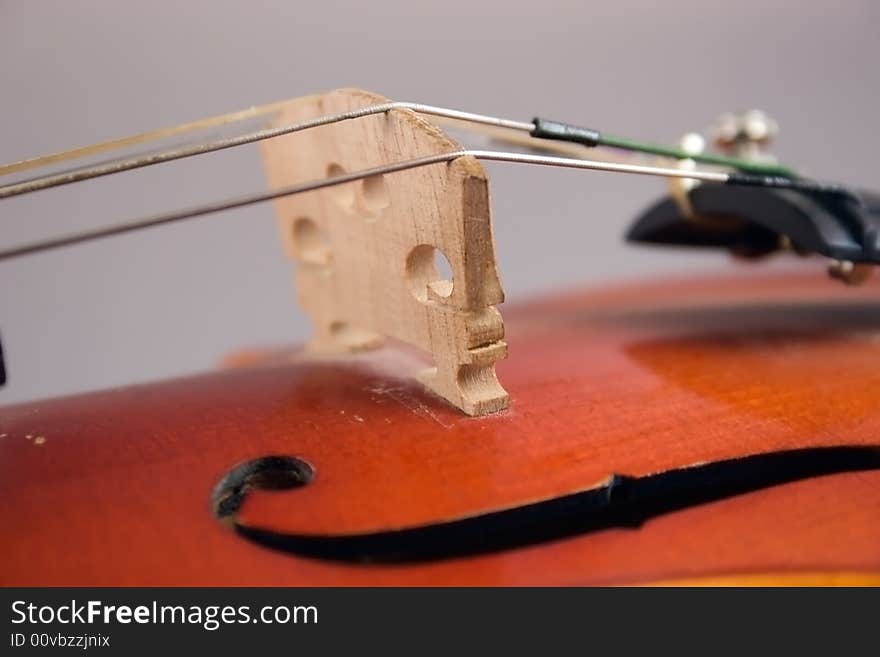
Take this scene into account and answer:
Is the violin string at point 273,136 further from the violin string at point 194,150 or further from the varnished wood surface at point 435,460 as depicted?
the varnished wood surface at point 435,460

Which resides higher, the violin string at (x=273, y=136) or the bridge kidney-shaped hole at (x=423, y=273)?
the violin string at (x=273, y=136)

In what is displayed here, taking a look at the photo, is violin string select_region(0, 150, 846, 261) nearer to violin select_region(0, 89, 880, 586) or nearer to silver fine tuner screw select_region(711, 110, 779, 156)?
violin select_region(0, 89, 880, 586)

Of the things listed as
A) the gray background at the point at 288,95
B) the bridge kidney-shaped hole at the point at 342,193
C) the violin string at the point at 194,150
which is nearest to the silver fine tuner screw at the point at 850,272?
the violin string at the point at 194,150

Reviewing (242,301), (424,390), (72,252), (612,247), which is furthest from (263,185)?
(424,390)

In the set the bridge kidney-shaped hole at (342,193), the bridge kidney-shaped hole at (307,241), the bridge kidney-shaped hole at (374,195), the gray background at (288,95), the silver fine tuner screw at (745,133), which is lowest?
the bridge kidney-shaped hole at (374,195)

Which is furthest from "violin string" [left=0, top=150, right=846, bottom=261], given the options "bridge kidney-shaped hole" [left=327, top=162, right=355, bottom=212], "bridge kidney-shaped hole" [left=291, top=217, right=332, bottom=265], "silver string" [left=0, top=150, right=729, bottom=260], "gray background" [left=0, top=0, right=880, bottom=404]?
"gray background" [left=0, top=0, right=880, bottom=404]

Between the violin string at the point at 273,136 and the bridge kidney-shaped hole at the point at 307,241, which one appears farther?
the bridge kidney-shaped hole at the point at 307,241

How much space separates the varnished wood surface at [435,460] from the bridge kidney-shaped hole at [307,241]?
0.12 metres

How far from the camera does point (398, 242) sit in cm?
77

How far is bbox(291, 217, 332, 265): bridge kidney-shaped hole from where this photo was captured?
0.96m

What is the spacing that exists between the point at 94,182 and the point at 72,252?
7.0 inches

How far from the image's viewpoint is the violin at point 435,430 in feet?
1.78
